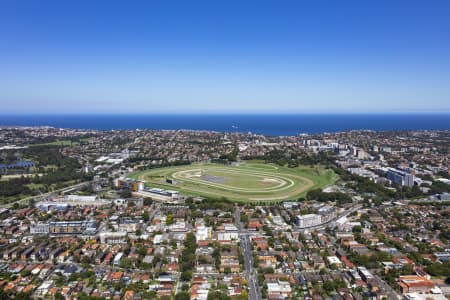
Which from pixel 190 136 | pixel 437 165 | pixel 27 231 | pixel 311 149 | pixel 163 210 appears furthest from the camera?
pixel 190 136

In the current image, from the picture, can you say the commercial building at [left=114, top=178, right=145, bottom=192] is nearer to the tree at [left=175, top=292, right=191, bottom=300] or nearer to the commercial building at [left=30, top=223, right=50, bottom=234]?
the commercial building at [left=30, top=223, right=50, bottom=234]

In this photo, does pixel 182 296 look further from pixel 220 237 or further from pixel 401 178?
pixel 401 178

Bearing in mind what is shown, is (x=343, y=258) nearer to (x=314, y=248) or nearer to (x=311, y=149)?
(x=314, y=248)

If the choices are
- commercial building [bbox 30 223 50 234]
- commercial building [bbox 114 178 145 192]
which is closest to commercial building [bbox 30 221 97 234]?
commercial building [bbox 30 223 50 234]

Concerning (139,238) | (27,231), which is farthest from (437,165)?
(27,231)

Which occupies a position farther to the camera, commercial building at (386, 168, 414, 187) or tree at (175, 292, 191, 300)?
commercial building at (386, 168, 414, 187)

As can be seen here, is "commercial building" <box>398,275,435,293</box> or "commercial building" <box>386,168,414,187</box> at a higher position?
"commercial building" <box>386,168,414,187</box>

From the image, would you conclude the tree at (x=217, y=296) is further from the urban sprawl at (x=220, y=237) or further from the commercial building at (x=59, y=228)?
the commercial building at (x=59, y=228)
